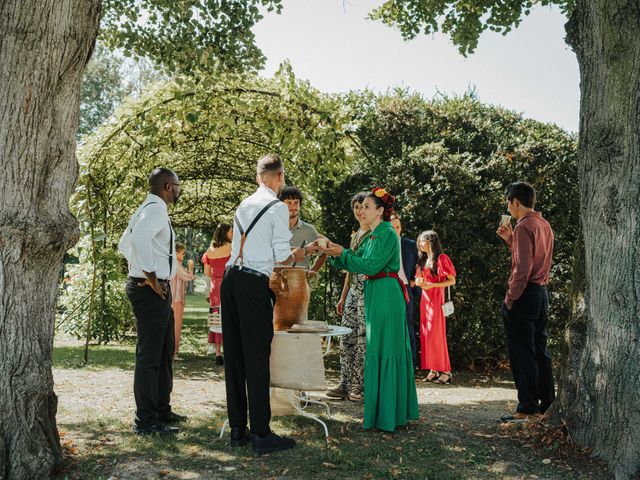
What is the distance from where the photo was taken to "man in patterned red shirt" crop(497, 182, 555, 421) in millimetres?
6195

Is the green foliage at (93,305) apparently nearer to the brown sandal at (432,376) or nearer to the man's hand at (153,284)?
the brown sandal at (432,376)

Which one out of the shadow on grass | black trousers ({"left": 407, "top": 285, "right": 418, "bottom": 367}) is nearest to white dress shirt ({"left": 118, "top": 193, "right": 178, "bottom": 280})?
the shadow on grass

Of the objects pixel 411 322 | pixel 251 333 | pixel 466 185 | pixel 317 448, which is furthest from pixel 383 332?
pixel 466 185

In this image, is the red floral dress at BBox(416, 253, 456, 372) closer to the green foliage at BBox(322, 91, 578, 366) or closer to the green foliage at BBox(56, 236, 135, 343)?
the green foliage at BBox(322, 91, 578, 366)

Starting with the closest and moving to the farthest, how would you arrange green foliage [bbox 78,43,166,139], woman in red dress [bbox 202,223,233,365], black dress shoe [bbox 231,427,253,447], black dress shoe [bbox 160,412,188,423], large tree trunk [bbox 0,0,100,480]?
Result: 1. large tree trunk [bbox 0,0,100,480]
2. black dress shoe [bbox 231,427,253,447]
3. black dress shoe [bbox 160,412,188,423]
4. woman in red dress [bbox 202,223,233,365]
5. green foliage [bbox 78,43,166,139]

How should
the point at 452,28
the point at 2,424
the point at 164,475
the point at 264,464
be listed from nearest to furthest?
the point at 2,424
the point at 164,475
the point at 264,464
the point at 452,28

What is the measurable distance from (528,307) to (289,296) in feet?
8.01

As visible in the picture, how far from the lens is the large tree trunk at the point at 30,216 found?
14.0 feet

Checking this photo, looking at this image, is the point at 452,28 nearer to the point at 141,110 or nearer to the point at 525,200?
the point at 525,200

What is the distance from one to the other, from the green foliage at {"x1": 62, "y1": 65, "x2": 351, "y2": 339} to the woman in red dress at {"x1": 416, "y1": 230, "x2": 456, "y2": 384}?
6.16ft

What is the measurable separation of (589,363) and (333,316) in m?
6.43

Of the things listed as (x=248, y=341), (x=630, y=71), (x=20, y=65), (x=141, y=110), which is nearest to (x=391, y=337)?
(x=248, y=341)

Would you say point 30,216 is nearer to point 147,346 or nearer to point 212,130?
point 147,346

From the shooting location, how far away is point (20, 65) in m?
4.32
